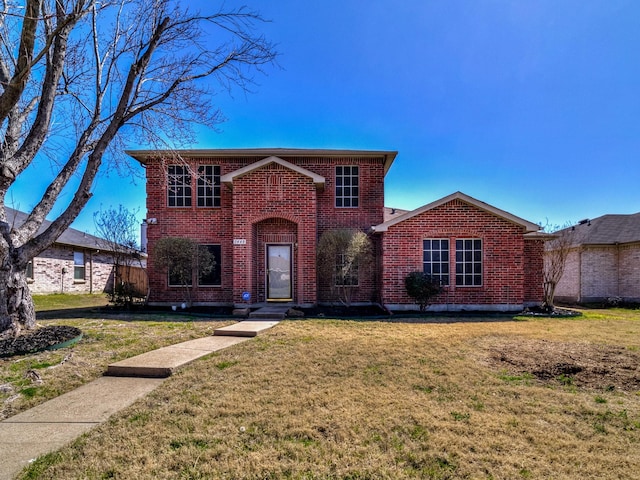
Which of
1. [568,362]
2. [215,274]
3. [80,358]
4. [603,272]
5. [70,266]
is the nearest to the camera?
[568,362]

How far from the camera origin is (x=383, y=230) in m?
12.2

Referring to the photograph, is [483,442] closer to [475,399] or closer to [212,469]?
[475,399]

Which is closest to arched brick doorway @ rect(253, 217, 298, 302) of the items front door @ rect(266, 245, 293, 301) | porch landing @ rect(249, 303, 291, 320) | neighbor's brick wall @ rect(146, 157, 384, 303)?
front door @ rect(266, 245, 293, 301)

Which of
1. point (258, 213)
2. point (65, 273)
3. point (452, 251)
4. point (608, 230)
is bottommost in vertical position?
point (65, 273)

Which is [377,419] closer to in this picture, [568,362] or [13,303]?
[568,362]

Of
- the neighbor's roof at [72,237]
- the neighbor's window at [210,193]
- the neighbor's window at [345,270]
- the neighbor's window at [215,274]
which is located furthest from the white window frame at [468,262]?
the neighbor's roof at [72,237]

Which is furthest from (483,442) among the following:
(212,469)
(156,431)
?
(156,431)

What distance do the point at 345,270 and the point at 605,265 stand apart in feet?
47.6

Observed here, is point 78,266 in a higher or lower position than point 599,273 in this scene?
higher

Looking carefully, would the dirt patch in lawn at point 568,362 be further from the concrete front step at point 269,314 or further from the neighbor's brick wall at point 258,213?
the neighbor's brick wall at point 258,213

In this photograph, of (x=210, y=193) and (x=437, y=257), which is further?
(x=210, y=193)

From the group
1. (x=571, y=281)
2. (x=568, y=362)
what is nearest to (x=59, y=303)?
(x=568, y=362)

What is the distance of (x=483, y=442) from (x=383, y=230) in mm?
9419

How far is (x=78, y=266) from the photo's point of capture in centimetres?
2078
